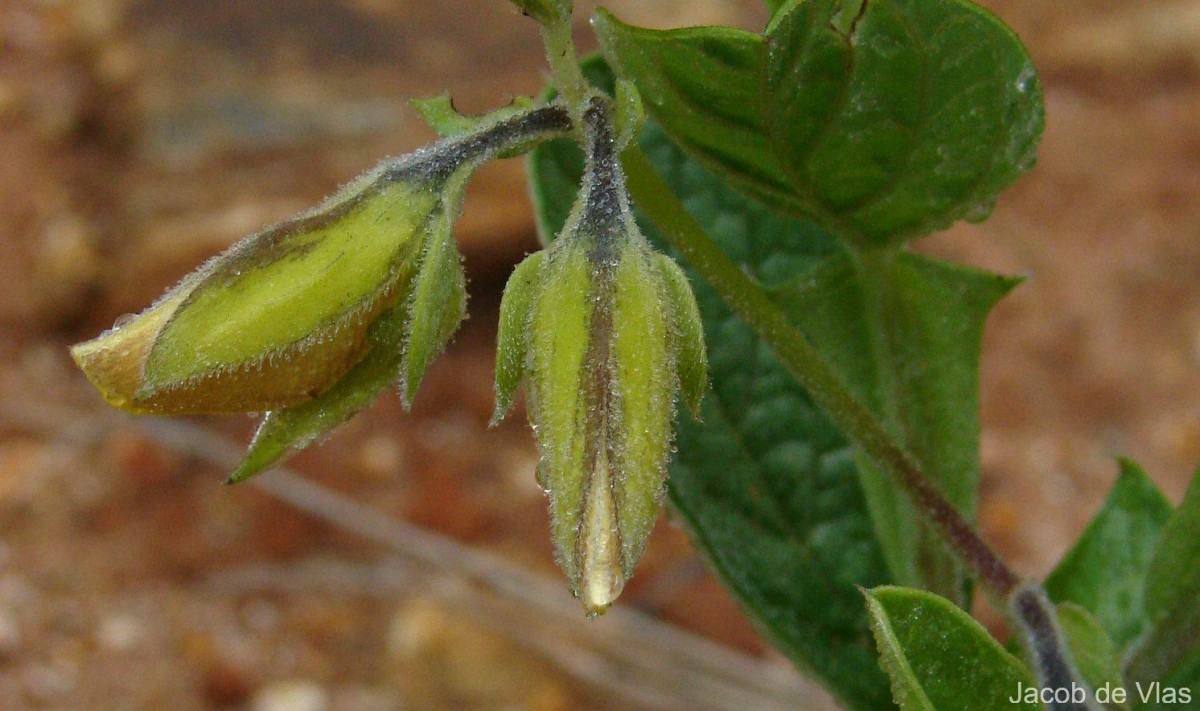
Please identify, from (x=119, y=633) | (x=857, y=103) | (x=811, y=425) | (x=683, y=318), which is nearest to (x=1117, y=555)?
(x=811, y=425)

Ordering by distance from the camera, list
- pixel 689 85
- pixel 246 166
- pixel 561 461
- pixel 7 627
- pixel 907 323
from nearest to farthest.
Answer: pixel 561 461, pixel 689 85, pixel 907 323, pixel 7 627, pixel 246 166

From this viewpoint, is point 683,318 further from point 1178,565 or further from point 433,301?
point 1178,565

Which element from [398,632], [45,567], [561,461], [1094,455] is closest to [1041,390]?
[1094,455]

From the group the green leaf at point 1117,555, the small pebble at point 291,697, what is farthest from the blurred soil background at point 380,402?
the green leaf at point 1117,555

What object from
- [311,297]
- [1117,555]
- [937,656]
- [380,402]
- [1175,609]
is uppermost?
[311,297]

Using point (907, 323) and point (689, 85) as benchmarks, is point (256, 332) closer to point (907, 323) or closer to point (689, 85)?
point (689, 85)

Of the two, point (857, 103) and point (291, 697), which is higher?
point (857, 103)

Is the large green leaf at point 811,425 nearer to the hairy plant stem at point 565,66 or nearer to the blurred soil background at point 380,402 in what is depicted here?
the hairy plant stem at point 565,66
